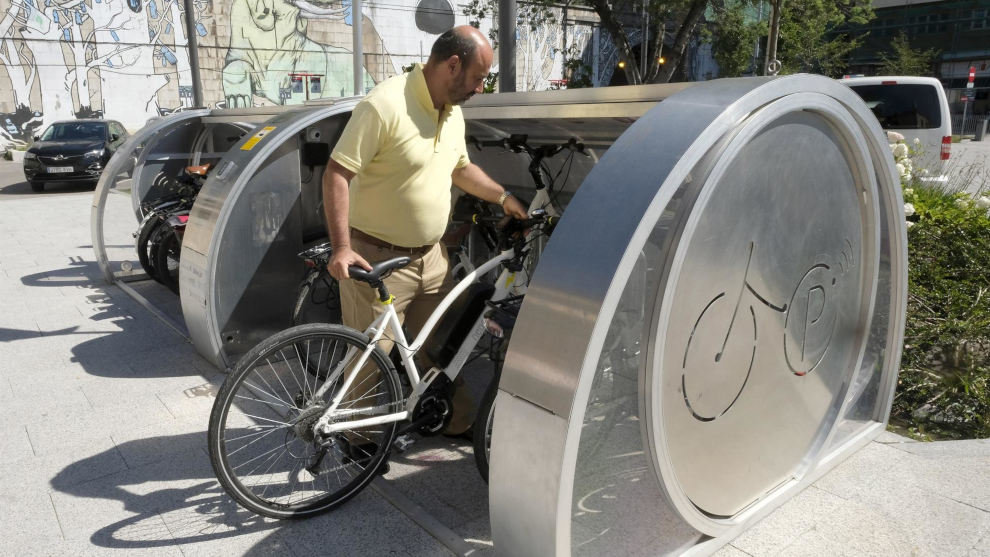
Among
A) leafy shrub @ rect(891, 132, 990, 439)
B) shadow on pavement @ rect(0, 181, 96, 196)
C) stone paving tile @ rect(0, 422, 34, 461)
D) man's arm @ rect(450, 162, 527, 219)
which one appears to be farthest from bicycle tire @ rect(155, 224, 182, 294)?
shadow on pavement @ rect(0, 181, 96, 196)

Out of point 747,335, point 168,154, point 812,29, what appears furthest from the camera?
point 812,29

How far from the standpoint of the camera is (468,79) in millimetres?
2941

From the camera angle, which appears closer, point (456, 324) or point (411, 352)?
point (411, 352)

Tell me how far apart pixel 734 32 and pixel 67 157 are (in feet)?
73.6

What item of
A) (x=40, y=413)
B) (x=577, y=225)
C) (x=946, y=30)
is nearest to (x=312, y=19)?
(x=40, y=413)

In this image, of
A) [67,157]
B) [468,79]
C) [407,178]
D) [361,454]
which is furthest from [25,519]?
[67,157]

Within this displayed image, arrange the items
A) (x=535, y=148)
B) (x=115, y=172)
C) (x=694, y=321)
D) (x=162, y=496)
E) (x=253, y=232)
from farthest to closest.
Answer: (x=115, y=172), (x=535, y=148), (x=253, y=232), (x=162, y=496), (x=694, y=321)

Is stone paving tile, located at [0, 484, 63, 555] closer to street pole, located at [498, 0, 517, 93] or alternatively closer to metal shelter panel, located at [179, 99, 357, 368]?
metal shelter panel, located at [179, 99, 357, 368]

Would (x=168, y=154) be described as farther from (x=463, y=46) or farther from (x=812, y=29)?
(x=812, y=29)

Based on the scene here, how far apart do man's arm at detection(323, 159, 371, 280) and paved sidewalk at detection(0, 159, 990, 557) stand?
3.40ft

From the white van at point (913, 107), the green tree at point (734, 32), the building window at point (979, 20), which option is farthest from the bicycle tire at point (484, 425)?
the building window at point (979, 20)

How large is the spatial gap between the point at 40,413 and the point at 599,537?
10.5ft

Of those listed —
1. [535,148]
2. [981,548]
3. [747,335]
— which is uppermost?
[535,148]

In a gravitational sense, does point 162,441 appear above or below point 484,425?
below
